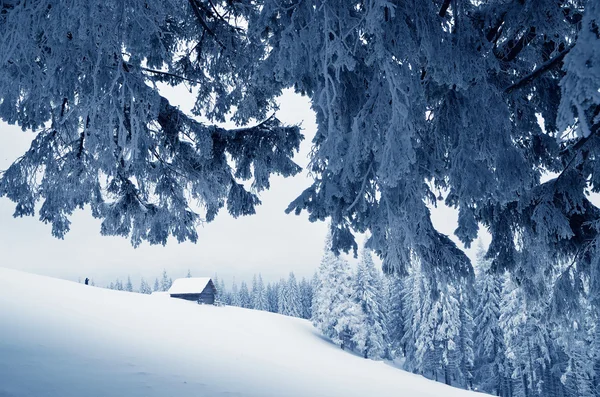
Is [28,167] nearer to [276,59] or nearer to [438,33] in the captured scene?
[276,59]

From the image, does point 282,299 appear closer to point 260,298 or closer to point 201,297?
point 260,298

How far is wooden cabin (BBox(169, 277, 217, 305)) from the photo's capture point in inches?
1810

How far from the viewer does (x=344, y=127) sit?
340cm

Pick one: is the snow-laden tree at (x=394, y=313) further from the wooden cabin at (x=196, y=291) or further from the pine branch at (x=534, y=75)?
the pine branch at (x=534, y=75)

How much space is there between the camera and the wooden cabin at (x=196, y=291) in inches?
1810

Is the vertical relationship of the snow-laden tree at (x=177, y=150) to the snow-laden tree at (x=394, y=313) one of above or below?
above

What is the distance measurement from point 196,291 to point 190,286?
2.18 meters

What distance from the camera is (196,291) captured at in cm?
4584

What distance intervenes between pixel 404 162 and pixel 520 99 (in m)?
2.24

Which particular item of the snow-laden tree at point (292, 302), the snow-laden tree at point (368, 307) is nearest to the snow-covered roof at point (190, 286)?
the snow-laden tree at point (368, 307)

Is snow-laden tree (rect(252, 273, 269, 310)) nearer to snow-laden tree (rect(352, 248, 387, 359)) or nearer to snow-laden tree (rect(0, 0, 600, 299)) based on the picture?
snow-laden tree (rect(352, 248, 387, 359))

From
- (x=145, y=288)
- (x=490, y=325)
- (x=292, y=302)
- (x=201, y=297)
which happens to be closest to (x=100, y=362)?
(x=490, y=325)

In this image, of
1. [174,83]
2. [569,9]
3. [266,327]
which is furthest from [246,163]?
[266,327]

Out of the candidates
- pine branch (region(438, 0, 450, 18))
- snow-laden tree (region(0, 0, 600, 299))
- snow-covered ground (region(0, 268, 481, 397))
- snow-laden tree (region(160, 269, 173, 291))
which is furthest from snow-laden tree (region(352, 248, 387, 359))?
snow-laden tree (region(160, 269, 173, 291))
